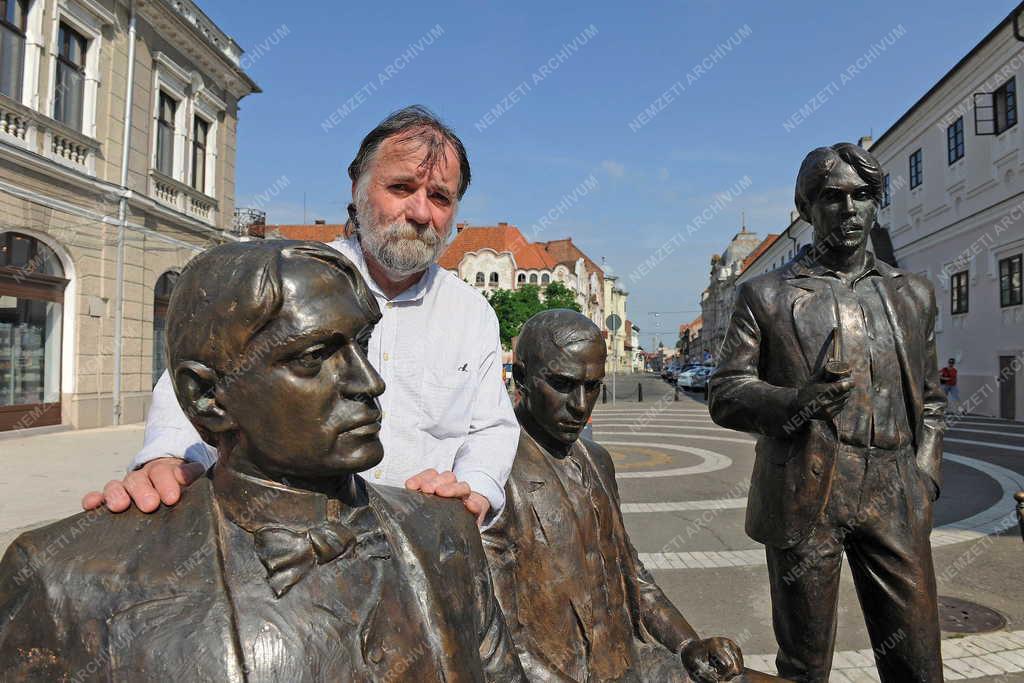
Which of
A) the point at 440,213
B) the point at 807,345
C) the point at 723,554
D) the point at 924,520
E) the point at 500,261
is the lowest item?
the point at 723,554

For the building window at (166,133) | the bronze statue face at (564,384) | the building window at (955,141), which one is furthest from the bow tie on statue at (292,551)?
the building window at (955,141)

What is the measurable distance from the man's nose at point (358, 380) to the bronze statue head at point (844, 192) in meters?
2.13

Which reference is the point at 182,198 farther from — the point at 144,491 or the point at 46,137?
the point at 144,491

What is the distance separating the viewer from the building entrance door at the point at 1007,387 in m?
16.9

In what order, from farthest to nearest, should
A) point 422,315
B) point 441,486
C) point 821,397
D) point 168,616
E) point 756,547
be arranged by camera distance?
point 756,547 < point 821,397 < point 422,315 < point 441,486 < point 168,616

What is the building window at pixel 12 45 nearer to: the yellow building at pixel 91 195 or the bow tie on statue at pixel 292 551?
the yellow building at pixel 91 195

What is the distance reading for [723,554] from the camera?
6.06 metres

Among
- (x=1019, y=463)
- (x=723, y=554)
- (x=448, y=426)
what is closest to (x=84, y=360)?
(x=723, y=554)

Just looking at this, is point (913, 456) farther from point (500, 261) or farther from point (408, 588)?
point (500, 261)

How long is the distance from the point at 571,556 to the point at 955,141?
21898 mm

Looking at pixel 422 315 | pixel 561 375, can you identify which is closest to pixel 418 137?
pixel 422 315

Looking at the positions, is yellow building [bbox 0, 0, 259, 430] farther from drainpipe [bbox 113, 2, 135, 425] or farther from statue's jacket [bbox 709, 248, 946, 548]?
statue's jacket [bbox 709, 248, 946, 548]

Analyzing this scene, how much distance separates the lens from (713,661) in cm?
179

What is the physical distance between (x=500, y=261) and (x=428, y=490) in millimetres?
60333
